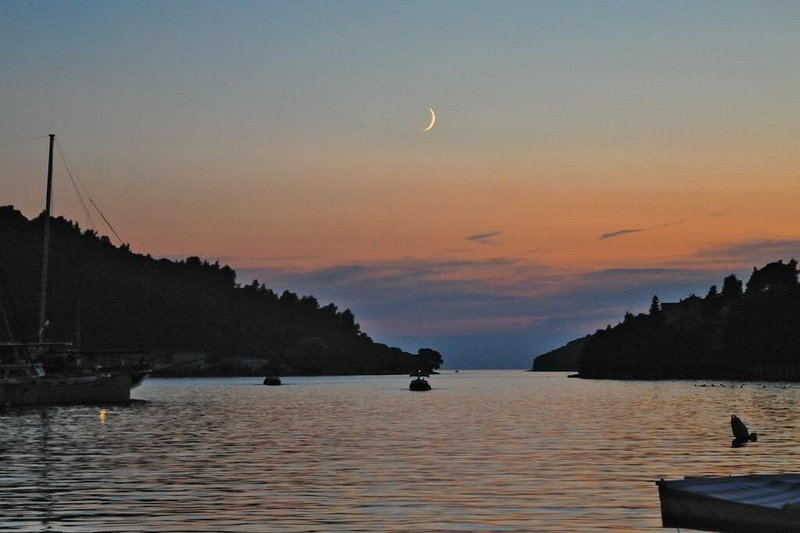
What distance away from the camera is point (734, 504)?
3078 centimetres

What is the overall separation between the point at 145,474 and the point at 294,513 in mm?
18383

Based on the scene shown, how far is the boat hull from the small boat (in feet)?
404

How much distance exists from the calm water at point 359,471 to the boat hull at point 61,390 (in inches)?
1078

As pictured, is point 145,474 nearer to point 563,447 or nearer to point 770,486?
point 563,447

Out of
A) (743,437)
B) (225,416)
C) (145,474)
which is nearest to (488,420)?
(225,416)

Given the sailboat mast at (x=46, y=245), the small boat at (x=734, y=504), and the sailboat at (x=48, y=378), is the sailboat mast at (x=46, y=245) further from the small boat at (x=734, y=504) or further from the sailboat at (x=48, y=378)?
the small boat at (x=734, y=504)

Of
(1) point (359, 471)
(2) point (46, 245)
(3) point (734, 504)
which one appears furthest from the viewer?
(2) point (46, 245)

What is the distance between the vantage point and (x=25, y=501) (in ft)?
161

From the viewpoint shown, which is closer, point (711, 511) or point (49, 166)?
point (711, 511)

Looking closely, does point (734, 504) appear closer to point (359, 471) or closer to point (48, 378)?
point (359, 471)

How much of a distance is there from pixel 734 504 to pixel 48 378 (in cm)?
13109

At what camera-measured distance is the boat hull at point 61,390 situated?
473ft

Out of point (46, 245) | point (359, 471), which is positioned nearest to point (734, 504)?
point (359, 471)

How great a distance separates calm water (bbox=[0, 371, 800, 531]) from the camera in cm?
4394
